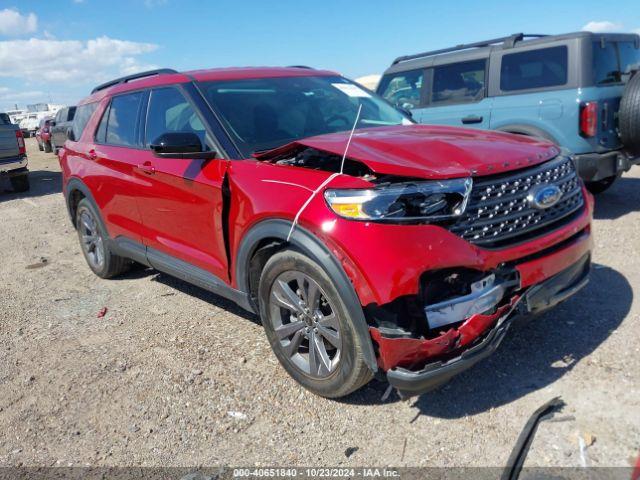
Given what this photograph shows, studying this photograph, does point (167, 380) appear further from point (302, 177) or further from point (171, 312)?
point (302, 177)

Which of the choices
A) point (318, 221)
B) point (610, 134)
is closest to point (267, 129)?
point (318, 221)

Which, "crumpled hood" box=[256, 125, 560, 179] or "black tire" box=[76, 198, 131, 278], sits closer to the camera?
"crumpled hood" box=[256, 125, 560, 179]

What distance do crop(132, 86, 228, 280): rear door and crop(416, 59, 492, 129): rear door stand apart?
14.2 ft

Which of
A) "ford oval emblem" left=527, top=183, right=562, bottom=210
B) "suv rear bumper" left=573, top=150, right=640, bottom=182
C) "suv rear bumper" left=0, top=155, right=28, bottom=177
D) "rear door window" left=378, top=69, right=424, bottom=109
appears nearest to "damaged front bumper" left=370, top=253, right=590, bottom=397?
"ford oval emblem" left=527, top=183, right=562, bottom=210

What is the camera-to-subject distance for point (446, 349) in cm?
243

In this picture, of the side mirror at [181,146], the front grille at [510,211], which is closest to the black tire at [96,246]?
the side mirror at [181,146]

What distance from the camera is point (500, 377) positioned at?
300cm

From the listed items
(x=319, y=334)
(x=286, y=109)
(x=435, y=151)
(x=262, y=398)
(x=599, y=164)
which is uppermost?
(x=286, y=109)

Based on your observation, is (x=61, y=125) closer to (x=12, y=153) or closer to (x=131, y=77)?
(x=12, y=153)

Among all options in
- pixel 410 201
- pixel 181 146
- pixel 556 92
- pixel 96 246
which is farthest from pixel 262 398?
pixel 556 92

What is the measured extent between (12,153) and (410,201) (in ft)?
40.7

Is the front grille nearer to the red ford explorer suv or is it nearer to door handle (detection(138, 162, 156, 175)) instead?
the red ford explorer suv

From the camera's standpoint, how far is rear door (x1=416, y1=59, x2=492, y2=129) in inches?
271

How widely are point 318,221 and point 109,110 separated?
3.24m
